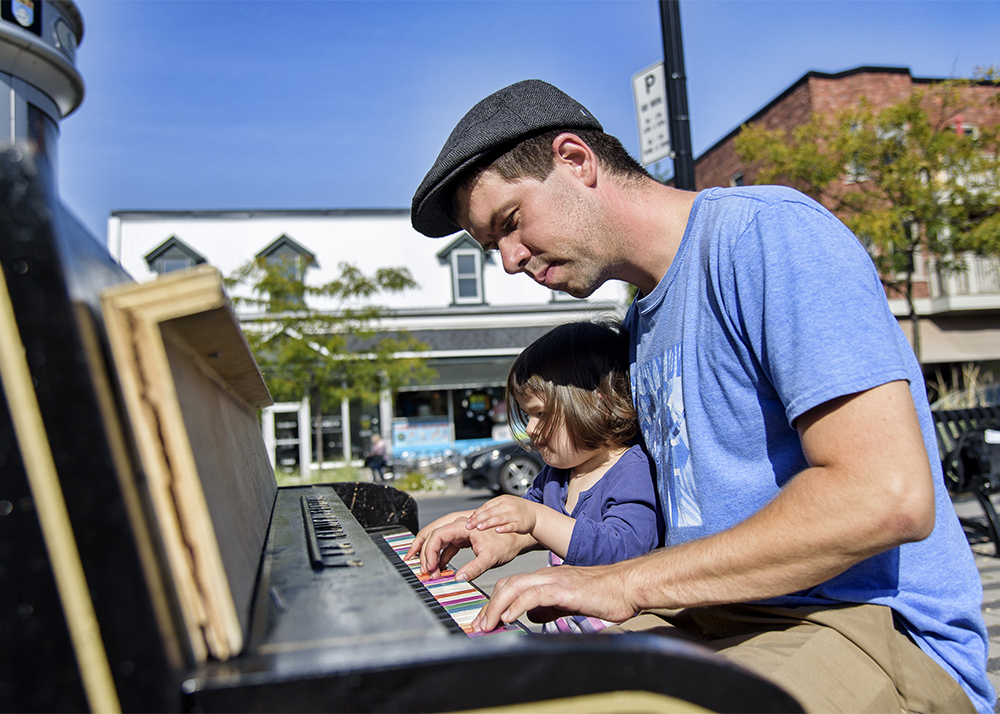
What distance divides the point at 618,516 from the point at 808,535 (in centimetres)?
87

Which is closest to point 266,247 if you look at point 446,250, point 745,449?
point 446,250

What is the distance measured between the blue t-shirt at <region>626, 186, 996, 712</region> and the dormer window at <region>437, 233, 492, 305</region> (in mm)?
19838

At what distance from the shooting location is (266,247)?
20.0m

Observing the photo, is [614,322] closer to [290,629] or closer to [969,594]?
[969,594]

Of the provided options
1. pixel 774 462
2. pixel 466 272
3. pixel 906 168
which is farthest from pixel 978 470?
pixel 466 272

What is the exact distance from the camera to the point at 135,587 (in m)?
0.66

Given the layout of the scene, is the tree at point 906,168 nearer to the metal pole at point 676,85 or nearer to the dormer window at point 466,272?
the metal pole at point 676,85

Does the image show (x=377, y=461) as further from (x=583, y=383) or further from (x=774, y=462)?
(x=774, y=462)

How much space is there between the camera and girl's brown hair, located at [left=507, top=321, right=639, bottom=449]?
2.32 meters

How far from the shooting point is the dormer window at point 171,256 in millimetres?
19547

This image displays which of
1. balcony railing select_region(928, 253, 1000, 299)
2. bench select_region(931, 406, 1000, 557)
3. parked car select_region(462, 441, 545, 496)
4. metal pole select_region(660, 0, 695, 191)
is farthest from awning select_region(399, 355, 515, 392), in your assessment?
bench select_region(931, 406, 1000, 557)

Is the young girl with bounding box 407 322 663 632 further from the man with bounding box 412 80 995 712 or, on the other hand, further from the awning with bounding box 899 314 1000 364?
the awning with bounding box 899 314 1000 364

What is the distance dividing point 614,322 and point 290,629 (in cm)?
199

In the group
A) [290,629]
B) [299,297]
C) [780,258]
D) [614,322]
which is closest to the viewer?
[290,629]
